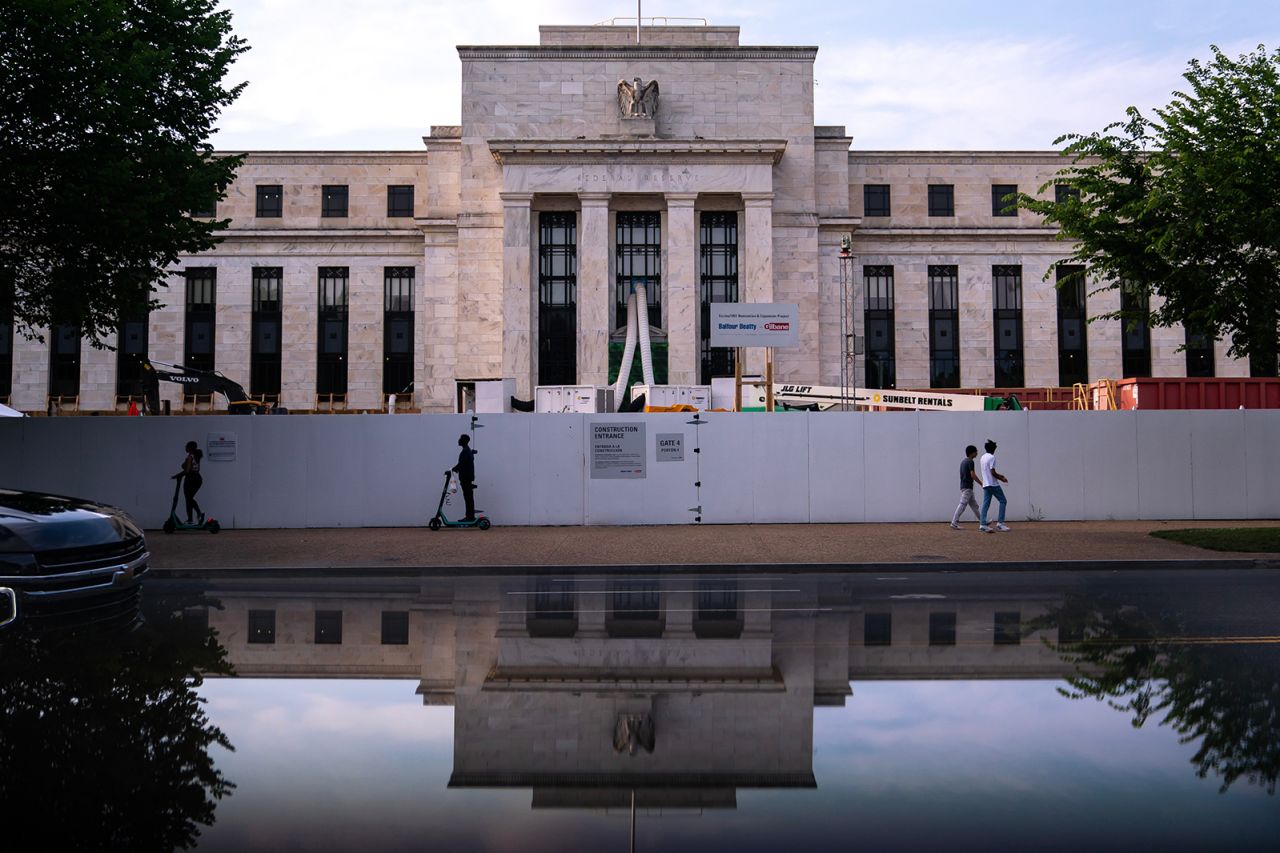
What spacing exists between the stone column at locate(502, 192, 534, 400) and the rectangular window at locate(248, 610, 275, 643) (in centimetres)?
3654

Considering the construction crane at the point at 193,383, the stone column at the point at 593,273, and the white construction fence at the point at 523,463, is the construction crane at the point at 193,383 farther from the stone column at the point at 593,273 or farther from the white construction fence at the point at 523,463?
the stone column at the point at 593,273

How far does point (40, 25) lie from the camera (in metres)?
16.0

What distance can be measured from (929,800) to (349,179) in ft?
175

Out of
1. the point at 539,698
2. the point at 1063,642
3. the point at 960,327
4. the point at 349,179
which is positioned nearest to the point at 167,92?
the point at 539,698

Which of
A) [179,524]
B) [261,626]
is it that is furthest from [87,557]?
[179,524]

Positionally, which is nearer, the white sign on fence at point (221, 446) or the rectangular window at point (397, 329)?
the white sign on fence at point (221, 446)

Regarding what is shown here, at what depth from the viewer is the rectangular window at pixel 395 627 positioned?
29.0ft

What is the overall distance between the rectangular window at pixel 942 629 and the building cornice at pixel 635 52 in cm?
4381

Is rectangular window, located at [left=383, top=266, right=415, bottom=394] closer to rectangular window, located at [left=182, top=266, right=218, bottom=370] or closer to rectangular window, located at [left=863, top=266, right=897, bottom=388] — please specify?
rectangular window, located at [left=182, top=266, right=218, bottom=370]

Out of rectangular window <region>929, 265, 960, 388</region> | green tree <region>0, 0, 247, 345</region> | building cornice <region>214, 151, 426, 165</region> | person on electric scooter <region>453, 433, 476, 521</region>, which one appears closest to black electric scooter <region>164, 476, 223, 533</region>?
green tree <region>0, 0, 247, 345</region>

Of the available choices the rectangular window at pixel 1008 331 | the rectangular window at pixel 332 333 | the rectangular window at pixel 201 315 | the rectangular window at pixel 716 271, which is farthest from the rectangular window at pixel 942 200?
the rectangular window at pixel 201 315

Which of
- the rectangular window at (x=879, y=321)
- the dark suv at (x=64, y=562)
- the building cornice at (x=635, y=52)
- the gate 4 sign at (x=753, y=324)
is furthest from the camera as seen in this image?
the rectangular window at (x=879, y=321)

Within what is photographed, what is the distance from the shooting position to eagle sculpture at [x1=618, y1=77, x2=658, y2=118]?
47.9 metres

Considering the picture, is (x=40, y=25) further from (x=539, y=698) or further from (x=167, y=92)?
(x=539, y=698)
